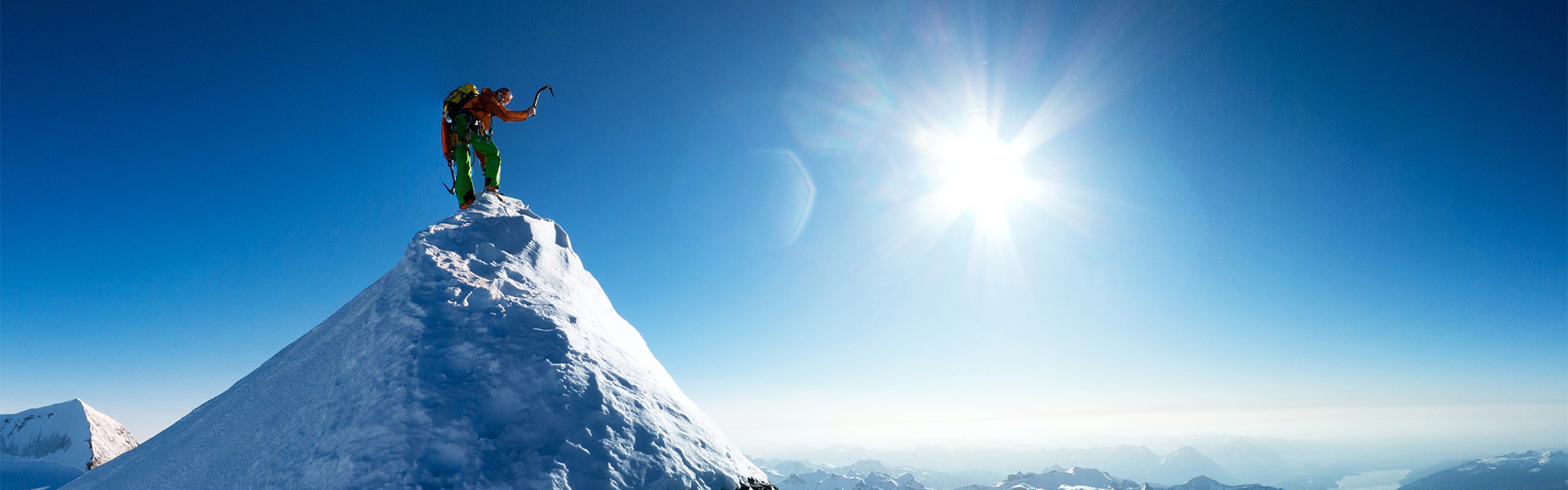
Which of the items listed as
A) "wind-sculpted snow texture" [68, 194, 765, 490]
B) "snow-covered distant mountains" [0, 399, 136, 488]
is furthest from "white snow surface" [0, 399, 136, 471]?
"wind-sculpted snow texture" [68, 194, 765, 490]

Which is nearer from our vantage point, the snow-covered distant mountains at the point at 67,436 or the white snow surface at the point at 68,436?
the snow-covered distant mountains at the point at 67,436

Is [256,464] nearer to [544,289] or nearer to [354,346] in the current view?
[354,346]

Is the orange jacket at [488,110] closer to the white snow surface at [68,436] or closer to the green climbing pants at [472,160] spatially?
the green climbing pants at [472,160]

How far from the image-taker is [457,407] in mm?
6191

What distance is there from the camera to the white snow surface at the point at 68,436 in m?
40.8

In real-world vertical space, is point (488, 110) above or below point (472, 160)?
above

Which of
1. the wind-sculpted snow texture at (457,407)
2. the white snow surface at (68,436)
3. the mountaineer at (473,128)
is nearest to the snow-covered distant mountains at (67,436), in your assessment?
the white snow surface at (68,436)

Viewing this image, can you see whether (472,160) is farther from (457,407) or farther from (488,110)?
(457,407)

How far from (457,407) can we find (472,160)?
1114cm

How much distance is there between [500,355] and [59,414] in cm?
7304

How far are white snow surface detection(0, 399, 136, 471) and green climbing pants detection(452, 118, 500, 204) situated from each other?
49728 millimetres

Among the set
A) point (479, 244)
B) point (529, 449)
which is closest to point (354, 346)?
point (479, 244)

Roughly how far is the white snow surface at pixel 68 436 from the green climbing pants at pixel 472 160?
4973 cm

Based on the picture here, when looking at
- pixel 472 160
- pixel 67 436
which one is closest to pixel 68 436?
pixel 67 436
